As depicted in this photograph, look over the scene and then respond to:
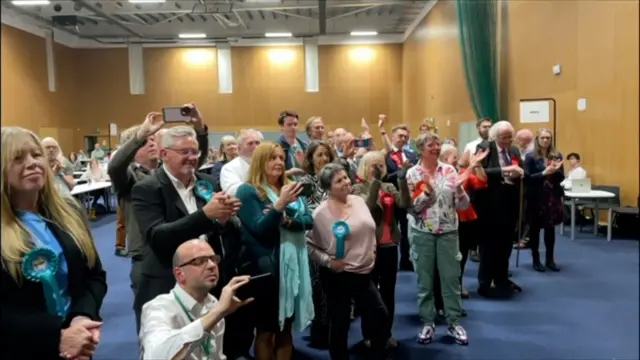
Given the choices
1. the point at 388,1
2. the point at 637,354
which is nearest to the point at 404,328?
the point at 637,354

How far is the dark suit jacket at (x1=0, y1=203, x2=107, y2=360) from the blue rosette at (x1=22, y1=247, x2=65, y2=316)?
14mm

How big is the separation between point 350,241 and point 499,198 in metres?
1.83

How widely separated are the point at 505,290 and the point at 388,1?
34.3 feet

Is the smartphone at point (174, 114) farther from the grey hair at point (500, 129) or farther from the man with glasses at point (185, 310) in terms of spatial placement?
the grey hair at point (500, 129)

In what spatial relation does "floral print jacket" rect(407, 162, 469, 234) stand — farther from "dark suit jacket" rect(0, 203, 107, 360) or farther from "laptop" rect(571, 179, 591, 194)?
"laptop" rect(571, 179, 591, 194)

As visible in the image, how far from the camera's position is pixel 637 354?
54cm

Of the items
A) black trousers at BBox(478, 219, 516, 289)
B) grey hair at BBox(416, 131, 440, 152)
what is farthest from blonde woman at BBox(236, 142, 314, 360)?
black trousers at BBox(478, 219, 516, 289)

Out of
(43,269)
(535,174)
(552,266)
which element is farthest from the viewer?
(552,266)

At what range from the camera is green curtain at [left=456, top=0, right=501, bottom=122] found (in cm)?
852

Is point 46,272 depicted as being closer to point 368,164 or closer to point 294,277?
point 294,277

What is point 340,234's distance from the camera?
2598mm

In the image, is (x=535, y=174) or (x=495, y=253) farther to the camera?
(x=535, y=174)

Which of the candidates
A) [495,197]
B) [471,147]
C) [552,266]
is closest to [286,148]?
[495,197]

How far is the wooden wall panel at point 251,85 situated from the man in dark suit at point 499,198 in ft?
43.3
